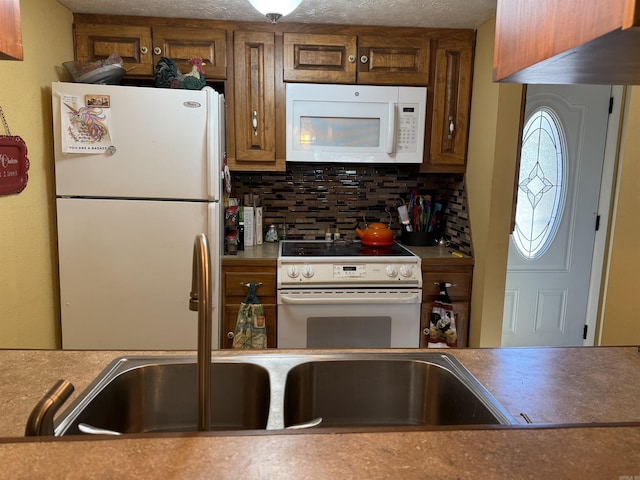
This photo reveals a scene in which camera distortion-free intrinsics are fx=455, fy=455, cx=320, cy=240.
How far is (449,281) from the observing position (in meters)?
2.57

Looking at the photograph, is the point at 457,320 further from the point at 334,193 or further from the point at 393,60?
the point at 393,60

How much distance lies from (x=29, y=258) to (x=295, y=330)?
52.1 inches

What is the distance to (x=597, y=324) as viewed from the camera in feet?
9.63

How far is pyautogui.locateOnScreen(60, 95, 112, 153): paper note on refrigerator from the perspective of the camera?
217 cm

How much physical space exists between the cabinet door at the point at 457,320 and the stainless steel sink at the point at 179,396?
1.64 meters

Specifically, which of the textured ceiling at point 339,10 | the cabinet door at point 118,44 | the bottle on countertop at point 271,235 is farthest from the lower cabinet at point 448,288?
the cabinet door at point 118,44

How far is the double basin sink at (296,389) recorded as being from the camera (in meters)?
1.03

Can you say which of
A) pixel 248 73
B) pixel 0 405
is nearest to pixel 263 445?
pixel 0 405

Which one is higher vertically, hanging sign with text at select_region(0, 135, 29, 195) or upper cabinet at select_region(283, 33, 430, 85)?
upper cabinet at select_region(283, 33, 430, 85)

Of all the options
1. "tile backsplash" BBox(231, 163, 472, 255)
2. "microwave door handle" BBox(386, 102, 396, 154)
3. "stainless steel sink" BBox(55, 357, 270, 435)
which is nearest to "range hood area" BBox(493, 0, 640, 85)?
"stainless steel sink" BBox(55, 357, 270, 435)

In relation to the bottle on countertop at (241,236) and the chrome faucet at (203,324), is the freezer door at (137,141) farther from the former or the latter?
the chrome faucet at (203,324)

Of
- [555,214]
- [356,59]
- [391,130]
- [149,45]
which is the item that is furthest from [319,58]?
[555,214]

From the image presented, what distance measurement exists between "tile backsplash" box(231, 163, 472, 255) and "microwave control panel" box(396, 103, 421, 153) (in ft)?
1.10

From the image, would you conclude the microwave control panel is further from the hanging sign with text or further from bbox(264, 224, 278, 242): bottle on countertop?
the hanging sign with text
